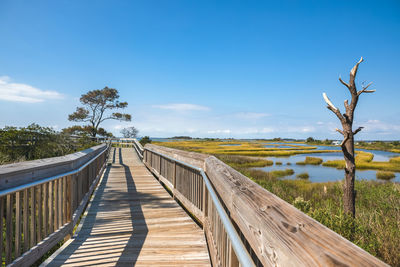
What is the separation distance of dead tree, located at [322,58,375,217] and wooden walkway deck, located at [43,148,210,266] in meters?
5.41

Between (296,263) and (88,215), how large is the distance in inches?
193

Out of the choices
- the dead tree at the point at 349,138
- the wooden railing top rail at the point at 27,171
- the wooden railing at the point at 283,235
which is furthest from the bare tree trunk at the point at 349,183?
the wooden railing top rail at the point at 27,171

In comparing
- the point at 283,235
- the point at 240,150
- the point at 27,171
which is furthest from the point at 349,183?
the point at 240,150

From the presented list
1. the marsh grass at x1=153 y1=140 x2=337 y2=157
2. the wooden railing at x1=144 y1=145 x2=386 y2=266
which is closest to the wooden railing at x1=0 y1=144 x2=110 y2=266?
the wooden railing at x1=144 y1=145 x2=386 y2=266

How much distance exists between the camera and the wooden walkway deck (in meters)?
2.94

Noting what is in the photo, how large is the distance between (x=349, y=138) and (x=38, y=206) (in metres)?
8.33

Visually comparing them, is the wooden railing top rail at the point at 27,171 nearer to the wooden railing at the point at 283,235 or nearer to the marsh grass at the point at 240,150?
the wooden railing at the point at 283,235

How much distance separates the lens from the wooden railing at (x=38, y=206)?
2.29 m

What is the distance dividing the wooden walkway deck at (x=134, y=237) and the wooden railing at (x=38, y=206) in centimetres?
25

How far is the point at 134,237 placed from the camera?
362 centimetres

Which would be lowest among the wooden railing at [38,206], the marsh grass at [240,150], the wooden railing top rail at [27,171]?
the marsh grass at [240,150]

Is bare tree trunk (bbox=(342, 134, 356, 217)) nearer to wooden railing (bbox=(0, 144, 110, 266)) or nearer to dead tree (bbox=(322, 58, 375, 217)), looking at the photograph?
dead tree (bbox=(322, 58, 375, 217))

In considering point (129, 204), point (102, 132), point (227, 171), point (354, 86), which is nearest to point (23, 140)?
point (129, 204)

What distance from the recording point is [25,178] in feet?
8.16
